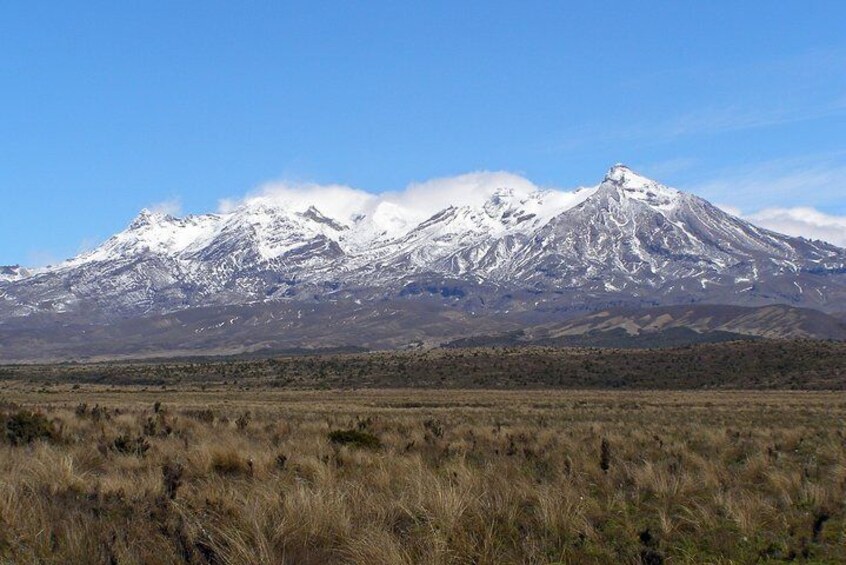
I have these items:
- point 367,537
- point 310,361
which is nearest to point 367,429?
point 367,537

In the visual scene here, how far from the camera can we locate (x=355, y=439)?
18516mm

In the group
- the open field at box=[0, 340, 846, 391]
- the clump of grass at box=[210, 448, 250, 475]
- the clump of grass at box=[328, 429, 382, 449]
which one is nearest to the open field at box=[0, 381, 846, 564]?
the clump of grass at box=[210, 448, 250, 475]

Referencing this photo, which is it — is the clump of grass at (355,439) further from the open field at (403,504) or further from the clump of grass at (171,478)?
the clump of grass at (171,478)

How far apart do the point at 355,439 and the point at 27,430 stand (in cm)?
607

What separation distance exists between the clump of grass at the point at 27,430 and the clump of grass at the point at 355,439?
17.1 feet

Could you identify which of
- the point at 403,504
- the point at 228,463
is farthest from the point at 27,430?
the point at 403,504

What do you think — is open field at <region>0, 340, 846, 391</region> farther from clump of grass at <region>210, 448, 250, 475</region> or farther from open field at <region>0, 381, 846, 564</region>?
clump of grass at <region>210, 448, 250, 475</region>

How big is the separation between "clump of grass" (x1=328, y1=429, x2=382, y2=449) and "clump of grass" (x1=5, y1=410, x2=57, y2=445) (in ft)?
17.1

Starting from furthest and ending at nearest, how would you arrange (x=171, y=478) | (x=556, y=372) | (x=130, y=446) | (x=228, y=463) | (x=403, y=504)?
(x=556, y=372)
(x=130, y=446)
(x=228, y=463)
(x=171, y=478)
(x=403, y=504)

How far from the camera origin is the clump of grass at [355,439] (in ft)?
58.9

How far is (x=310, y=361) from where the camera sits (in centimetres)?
12312

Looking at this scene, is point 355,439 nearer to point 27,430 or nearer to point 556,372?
point 27,430

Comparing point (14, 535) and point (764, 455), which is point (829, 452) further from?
point (14, 535)

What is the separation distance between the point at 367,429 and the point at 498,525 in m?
13.3
